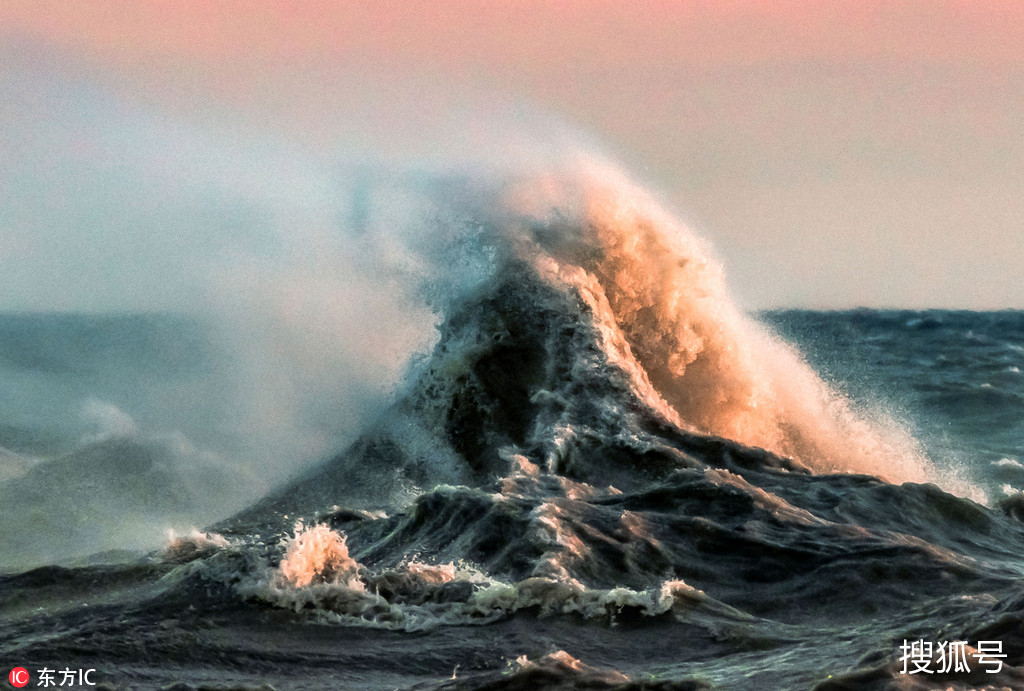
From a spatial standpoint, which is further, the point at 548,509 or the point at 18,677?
the point at 548,509

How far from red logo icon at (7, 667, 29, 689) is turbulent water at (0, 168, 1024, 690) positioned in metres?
0.08

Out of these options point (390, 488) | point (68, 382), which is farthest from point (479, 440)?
point (68, 382)

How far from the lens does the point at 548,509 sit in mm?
8805

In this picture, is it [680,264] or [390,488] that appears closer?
[390,488]

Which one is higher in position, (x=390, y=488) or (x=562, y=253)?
(x=562, y=253)

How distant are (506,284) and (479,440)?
2543mm

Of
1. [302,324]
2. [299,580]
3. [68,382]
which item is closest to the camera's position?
[299,580]

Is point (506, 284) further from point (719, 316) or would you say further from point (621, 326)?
point (719, 316)

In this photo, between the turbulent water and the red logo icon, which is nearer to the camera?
the red logo icon

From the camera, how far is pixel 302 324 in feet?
57.1

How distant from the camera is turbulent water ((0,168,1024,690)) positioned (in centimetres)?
629

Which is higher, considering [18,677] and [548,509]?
[548,509]

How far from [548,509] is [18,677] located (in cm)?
435

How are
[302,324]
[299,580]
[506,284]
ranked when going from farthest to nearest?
[302,324]
[506,284]
[299,580]
